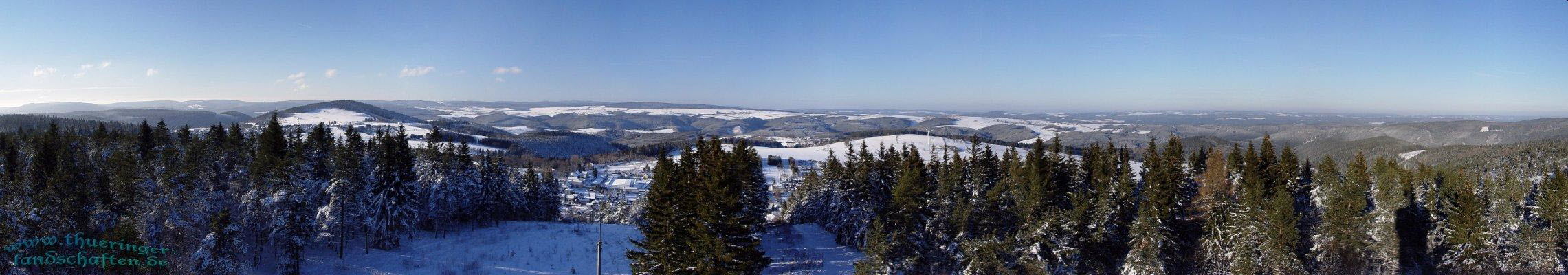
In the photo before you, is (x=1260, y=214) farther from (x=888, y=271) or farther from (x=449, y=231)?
(x=449, y=231)

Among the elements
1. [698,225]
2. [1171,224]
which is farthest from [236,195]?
[1171,224]

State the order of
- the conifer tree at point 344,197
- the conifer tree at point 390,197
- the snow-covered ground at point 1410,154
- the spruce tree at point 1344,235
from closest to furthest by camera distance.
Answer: the conifer tree at point 344,197 < the spruce tree at point 1344,235 < the conifer tree at point 390,197 < the snow-covered ground at point 1410,154

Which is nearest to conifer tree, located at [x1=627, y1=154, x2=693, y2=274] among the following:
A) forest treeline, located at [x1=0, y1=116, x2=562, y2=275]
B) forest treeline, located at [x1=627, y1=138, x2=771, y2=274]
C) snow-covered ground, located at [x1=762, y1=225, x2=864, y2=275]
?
forest treeline, located at [x1=627, y1=138, x2=771, y2=274]

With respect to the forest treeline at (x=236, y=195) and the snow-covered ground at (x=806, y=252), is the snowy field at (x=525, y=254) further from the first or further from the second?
the forest treeline at (x=236, y=195)

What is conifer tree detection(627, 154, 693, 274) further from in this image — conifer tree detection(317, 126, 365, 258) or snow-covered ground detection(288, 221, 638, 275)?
conifer tree detection(317, 126, 365, 258)

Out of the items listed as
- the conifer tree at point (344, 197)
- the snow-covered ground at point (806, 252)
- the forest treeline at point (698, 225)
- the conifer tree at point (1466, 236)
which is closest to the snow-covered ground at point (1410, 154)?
the conifer tree at point (1466, 236)

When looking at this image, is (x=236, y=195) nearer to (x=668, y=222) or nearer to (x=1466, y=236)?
(x=668, y=222)
